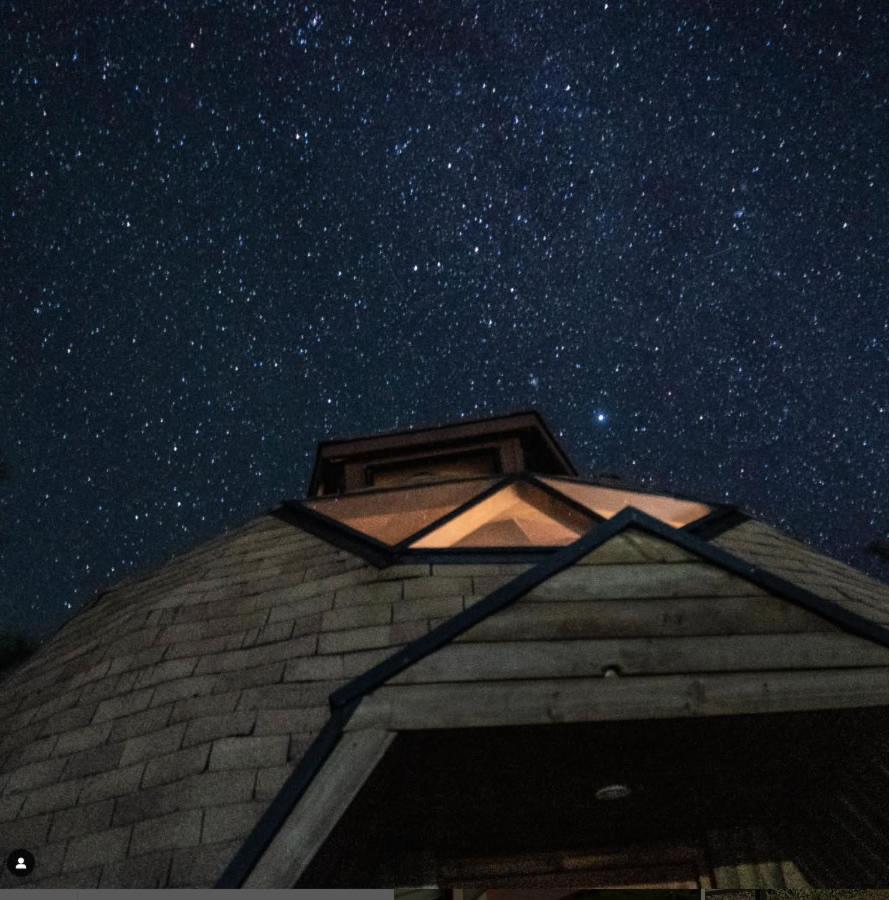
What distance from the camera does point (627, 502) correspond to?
22.3 ft

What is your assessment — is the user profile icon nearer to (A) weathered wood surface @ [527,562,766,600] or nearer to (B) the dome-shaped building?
(B) the dome-shaped building

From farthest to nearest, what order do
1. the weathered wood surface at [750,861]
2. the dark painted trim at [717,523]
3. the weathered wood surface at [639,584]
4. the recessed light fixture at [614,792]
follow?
the dark painted trim at [717,523] < the weathered wood surface at [750,861] < the recessed light fixture at [614,792] < the weathered wood surface at [639,584]

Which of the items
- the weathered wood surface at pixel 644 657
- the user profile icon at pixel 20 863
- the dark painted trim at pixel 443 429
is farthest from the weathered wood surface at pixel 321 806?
the dark painted trim at pixel 443 429

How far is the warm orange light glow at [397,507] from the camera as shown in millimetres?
6188

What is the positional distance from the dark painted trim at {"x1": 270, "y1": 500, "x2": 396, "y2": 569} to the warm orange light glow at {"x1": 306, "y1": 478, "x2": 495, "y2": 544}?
0.45 feet

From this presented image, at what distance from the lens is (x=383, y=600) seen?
4.68m

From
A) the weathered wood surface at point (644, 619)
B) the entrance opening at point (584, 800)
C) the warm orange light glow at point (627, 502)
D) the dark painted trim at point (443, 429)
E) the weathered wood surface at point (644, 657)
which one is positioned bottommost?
the entrance opening at point (584, 800)

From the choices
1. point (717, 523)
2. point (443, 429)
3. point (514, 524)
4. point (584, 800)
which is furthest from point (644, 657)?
point (443, 429)

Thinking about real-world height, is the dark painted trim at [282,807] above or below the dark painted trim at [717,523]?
below

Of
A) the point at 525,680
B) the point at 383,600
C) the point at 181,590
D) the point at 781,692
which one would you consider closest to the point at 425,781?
the point at 525,680

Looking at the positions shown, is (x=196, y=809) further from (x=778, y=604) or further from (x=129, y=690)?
(x=778, y=604)

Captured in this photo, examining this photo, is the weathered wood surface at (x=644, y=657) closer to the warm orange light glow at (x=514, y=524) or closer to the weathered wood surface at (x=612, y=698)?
the weathered wood surface at (x=612, y=698)

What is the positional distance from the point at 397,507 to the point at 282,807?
412 centimetres

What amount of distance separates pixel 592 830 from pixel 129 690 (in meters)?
3.21
